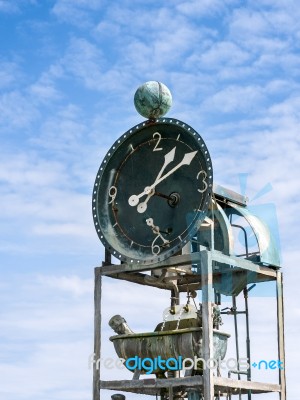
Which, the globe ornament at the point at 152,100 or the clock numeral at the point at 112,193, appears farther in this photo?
the clock numeral at the point at 112,193

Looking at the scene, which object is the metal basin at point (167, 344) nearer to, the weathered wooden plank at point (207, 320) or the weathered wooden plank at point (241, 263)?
the weathered wooden plank at point (207, 320)

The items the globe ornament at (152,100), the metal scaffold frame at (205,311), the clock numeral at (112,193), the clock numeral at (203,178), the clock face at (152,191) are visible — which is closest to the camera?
the metal scaffold frame at (205,311)

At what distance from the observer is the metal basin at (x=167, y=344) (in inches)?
1075

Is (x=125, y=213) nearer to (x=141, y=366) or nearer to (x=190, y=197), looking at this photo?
(x=190, y=197)

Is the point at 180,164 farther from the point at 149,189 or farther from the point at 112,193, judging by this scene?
the point at 112,193

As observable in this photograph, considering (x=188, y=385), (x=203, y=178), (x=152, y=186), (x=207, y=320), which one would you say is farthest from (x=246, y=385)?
(x=152, y=186)

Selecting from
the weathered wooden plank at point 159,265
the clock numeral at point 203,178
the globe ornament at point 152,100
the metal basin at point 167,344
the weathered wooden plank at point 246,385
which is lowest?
the weathered wooden plank at point 246,385

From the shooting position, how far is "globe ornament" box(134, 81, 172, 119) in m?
29.0

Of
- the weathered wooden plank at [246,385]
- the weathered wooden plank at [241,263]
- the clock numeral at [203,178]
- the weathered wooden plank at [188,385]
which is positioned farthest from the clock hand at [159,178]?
the weathered wooden plank at [246,385]

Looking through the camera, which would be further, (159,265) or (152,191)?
(152,191)

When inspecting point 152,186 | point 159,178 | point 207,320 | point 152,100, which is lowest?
point 207,320

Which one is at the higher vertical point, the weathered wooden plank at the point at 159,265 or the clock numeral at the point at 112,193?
the clock numeral at the point at 112,193

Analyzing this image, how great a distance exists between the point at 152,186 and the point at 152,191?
0.48 feet

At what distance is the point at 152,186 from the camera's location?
1139 inches
